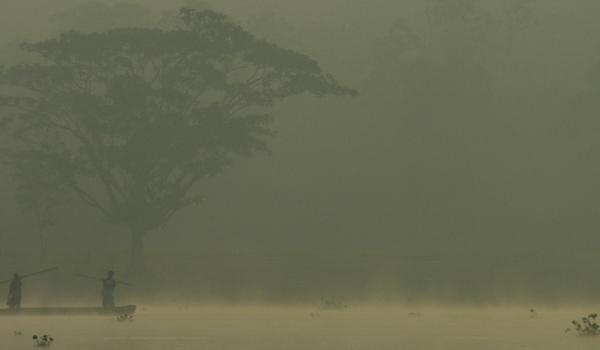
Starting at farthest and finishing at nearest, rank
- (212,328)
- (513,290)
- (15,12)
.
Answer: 1. (15,12)
2. (513,290)
3. (212,328)

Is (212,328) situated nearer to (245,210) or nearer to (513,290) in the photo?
(513,290)

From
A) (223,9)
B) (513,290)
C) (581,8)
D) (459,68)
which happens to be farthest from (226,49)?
(581,8)

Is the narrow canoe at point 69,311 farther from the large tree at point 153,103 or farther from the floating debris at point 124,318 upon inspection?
the large tree at point 153,103

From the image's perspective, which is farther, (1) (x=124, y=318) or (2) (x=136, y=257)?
(2) (x=136, y=257)

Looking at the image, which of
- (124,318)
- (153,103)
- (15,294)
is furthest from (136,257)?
(124,318)

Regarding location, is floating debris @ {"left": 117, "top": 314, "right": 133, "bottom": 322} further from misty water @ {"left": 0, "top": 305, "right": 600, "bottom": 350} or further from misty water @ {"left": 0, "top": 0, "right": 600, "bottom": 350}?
misty water @ {"left": 0, "top": 0, "right": 600, "bottom": 350}

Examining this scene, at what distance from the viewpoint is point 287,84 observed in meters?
67.1

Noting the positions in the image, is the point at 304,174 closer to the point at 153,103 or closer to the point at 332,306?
the point at 153,103

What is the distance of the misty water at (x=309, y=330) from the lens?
30938mm

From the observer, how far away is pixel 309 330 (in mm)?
36844

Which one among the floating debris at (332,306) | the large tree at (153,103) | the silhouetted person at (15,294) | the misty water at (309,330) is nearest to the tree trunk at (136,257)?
the large tree at (153,103)

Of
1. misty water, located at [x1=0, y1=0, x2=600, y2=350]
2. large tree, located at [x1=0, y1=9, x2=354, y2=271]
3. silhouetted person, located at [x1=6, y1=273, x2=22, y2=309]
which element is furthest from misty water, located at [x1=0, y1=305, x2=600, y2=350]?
large tree, located at [x1=0, y1=9, x2=354, y2=271]

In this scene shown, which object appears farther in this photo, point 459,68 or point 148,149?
point 459,68

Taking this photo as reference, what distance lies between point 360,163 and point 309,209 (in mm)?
9595
